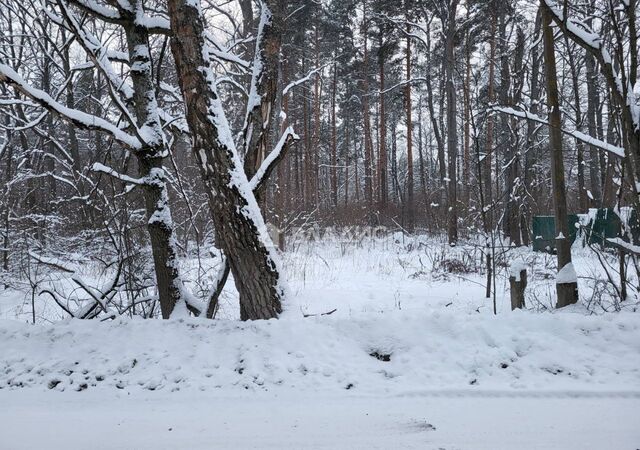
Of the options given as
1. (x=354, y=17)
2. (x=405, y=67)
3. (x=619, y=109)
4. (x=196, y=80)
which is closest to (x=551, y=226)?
(x=619, y=109)

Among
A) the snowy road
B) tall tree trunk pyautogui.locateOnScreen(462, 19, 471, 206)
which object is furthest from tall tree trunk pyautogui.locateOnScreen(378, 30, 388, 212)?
the snowy road

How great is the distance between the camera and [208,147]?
291 centimetres

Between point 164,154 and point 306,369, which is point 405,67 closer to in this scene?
point 164,154

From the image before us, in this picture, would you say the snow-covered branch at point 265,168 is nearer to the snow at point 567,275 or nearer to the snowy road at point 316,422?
the snowy road at point 316,422

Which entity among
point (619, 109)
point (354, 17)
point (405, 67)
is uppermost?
point (354, 17)

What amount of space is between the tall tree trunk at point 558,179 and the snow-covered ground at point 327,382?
122cm

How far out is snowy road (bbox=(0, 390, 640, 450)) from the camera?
1.65 meters

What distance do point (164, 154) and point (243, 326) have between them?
1.63 meters

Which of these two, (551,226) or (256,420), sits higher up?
(551,226)

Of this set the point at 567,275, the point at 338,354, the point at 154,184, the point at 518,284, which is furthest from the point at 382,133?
the point at 338,354

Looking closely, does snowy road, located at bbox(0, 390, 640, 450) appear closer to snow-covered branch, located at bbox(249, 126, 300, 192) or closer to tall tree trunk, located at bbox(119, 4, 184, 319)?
tall tree trunk, located at bbox(119, 4, 184, 319)

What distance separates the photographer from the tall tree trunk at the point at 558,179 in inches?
142

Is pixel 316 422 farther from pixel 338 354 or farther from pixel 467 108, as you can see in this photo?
pixel 467 108

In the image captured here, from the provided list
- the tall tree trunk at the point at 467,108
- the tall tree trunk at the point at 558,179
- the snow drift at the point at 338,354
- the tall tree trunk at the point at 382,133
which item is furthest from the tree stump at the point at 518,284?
the tall tree trunk at the point at 382,133
